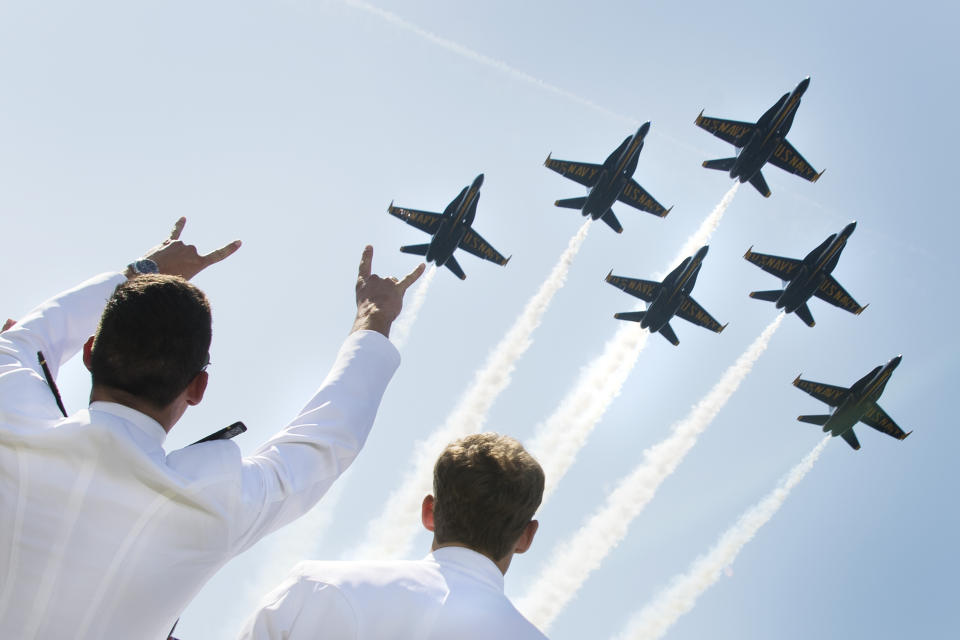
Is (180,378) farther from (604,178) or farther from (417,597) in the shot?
(604,178)

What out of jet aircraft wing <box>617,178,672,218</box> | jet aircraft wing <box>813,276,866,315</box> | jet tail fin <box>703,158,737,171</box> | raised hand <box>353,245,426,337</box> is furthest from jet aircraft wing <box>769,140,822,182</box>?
raised hand <box>353,245,426,337</box>

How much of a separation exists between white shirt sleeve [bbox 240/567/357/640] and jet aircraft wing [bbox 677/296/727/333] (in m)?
59.8

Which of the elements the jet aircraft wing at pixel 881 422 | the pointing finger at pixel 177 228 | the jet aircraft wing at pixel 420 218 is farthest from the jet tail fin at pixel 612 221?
the pointing finger at pixel 177 228

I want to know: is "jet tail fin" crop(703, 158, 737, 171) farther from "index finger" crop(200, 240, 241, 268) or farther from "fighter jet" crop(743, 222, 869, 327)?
"index finger" crop(200, 240, 241, 268)

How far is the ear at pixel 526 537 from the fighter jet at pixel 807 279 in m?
53.5

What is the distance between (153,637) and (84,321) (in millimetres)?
2223

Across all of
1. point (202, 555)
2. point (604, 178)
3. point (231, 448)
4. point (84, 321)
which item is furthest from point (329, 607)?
point (604, 178)

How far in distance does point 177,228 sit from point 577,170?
51217 millimetres

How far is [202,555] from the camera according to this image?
11.8 ft

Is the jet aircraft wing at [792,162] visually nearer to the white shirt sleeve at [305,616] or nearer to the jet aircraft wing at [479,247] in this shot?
the jet aircraft wing at [479,247]

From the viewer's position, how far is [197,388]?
163 inches

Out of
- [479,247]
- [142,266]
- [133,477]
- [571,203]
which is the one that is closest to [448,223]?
[479,247]

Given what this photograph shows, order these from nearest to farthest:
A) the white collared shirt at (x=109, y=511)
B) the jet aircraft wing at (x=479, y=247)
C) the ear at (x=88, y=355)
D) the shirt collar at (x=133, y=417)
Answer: the white collared shirt at (x=109, y=511), the shirt collar at (x=133, y=417), the ear at (x=88, y=355), the jet aircraft wing at (x=479, y=247)

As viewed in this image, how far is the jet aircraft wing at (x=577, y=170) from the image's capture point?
55750 millimetres
